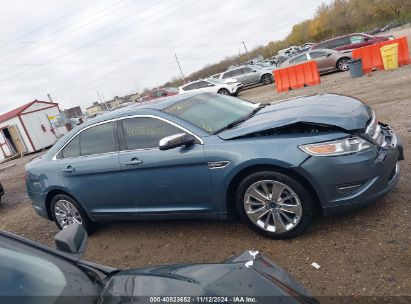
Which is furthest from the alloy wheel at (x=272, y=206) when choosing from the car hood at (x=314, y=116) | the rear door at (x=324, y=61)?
the rear door at (x=324, y=61)

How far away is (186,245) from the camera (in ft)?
14.4

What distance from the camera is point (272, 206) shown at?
3.82 m

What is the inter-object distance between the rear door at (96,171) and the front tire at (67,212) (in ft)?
0.69

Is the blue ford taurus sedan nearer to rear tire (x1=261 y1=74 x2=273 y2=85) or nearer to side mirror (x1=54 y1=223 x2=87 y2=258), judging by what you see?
side mirror (x1=54 y1=223 x2=87 y2=258)

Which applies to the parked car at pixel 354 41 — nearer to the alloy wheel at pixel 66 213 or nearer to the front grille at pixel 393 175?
the front grille at pixel 393 175

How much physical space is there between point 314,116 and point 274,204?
956mm

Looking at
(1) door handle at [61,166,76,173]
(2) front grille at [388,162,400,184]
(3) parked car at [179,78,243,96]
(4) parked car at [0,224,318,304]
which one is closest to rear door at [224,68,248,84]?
(3) parked car at [179,78,243,96]

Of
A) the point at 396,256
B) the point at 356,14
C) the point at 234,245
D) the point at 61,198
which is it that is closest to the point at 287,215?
the point at 234,245

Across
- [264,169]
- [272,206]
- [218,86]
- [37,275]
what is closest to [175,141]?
[264,169]

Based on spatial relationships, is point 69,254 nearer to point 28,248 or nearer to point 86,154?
point 28,248

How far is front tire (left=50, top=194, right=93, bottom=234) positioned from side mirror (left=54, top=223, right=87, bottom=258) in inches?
113

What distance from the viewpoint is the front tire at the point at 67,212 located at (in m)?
5.24

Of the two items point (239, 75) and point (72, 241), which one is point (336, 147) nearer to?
point (72, 241)

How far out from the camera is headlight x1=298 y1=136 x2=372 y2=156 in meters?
3.50
